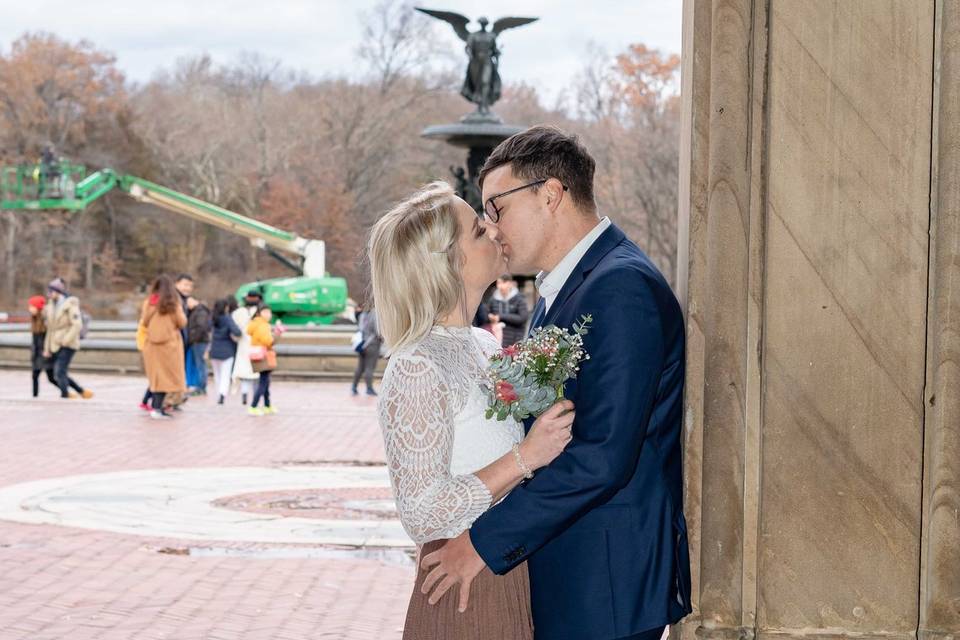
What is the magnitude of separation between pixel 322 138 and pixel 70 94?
41.1 feet

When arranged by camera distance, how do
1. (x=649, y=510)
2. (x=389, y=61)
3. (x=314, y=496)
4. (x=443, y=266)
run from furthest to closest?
(x=389, y=61)
(x=314, y=496)
(x=443, y=266)
(x=649, y=510)

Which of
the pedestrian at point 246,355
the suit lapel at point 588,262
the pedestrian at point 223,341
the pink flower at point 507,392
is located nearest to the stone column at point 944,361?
the suit lapel at point 588,262

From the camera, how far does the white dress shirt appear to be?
3.02 meters

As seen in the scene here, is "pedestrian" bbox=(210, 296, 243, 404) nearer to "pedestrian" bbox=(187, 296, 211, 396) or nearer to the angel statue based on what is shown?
"pedestrian" bbox=(187, 296, 211, 396)

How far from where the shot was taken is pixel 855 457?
2.90m

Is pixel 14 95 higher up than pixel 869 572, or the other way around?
pixel 14 95

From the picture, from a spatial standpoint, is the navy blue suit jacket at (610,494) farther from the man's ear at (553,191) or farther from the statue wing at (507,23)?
the statue wing at (507,23)

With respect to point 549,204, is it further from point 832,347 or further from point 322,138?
Answer: point 322,138

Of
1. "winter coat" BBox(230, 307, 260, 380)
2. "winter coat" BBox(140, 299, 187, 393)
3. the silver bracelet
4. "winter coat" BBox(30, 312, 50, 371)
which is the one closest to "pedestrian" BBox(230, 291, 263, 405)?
"winter coat" BBox(230, 307, 260, 380)

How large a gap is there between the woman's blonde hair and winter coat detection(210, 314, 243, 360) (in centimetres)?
1491

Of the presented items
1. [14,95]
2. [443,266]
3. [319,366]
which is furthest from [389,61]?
[443,266]

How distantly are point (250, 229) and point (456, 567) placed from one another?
42447 millimetres

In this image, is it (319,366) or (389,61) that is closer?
(319,366)

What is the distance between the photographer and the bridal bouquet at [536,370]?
2750mm
